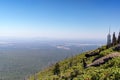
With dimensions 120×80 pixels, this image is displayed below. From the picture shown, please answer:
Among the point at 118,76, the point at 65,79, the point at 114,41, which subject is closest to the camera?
the point at 118,76

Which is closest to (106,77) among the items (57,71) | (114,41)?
(57,71)

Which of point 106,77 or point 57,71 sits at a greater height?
point 106,77

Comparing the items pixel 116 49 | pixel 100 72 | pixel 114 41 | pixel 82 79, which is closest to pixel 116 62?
pixel 100 72

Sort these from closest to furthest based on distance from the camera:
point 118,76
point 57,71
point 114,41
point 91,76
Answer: point 118,76, point 91,76, point 57,71, point 114,41

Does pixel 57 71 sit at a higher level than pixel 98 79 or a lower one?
lower

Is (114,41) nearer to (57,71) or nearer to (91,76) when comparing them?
(57,71)

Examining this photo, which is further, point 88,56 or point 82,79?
point 88,56

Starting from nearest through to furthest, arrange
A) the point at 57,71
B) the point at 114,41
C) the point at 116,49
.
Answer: the point at 116,49, the point at 57,71, the point at 114,41

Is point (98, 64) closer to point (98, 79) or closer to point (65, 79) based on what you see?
point (65, 79)

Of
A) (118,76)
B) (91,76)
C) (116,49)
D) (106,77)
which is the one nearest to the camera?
(118,76)
